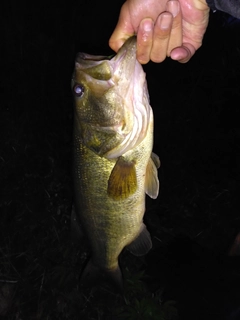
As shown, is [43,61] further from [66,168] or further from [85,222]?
[85,222]

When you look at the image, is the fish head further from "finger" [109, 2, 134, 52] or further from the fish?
"finger" [109, 2, 134, 52]

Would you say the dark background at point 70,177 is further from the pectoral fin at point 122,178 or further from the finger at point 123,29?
the finger at point 123,29

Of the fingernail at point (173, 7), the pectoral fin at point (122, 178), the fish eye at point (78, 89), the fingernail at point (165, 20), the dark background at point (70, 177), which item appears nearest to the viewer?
the fingernail at point (165, 20)

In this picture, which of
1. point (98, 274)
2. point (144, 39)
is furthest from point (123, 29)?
point (98, 274)

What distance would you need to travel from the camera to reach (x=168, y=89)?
4.45m

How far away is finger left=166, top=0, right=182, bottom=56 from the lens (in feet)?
5.80

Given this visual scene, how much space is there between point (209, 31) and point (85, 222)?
306 cm

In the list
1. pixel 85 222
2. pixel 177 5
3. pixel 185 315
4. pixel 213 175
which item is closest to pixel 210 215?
pixel 213 175

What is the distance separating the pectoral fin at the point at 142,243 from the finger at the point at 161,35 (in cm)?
110

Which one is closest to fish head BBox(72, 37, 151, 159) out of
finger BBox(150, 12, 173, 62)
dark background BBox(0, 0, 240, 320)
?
finger BBox(150, 12, 173, 62)

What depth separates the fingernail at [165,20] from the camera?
1653 mm

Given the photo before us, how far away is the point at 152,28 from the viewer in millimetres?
1727

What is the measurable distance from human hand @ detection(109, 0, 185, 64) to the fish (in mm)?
66

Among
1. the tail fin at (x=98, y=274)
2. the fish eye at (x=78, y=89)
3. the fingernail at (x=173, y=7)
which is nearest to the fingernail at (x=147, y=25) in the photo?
the fingernail at (x=173, y=7)
